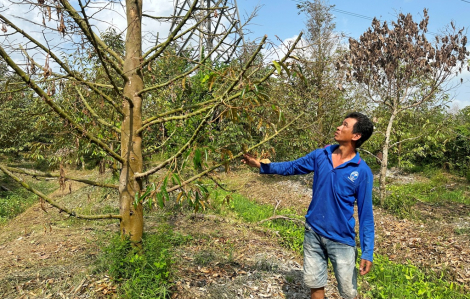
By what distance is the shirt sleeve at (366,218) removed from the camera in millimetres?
2320

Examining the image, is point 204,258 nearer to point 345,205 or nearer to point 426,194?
point 345,205

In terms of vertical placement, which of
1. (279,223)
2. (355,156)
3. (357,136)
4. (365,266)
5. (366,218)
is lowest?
(279,223)

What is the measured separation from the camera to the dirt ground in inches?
113

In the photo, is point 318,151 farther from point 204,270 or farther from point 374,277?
point 374,277

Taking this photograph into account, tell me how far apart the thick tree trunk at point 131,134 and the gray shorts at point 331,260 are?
1539 mm

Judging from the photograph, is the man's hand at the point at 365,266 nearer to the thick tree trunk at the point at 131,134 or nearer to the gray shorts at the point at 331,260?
the gray shorts at the point at 331,260

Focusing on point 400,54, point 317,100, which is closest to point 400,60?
point 400,54

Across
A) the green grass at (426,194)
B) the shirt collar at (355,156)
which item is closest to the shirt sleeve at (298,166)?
the shirt collar at (355,156)

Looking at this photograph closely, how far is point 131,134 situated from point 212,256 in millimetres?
1937

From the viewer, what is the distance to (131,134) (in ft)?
8.89

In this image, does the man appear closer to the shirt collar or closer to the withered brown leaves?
the shirt collar

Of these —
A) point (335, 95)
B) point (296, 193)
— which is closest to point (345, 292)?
point (296, 193)

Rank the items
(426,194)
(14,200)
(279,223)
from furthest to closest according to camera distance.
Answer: (14,200), (426,194), (279,223)

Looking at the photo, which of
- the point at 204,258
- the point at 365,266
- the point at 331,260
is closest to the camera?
the point at 365,266
